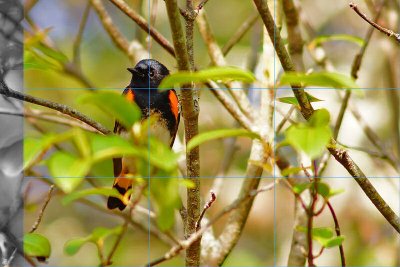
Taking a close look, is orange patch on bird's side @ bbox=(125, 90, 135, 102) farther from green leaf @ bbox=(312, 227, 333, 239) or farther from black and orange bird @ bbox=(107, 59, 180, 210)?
green leaf @ bbox=(312, 227, 333, 239)

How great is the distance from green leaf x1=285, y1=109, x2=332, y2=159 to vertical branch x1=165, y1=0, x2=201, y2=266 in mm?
203

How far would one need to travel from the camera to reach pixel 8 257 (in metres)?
0.96

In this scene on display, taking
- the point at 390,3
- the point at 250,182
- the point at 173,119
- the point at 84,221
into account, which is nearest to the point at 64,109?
the point at 250,182

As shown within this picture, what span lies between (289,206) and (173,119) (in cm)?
120

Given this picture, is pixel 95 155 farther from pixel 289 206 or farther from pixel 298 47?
pixel 289 206

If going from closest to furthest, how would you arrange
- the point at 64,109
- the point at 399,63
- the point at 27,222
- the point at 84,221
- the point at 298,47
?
the point at 64,109, the point at 298,47, the point at 399,63, the point at 27,222, the point at 84,221

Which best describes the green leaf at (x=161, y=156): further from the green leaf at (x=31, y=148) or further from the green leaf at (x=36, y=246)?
the green leaf at (x=36, y=246)

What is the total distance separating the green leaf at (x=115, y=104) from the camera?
54 cm

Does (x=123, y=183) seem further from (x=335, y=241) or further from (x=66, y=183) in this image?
(x=66, y=183)

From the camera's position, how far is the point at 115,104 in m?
0.56

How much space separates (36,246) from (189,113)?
0.27 metres

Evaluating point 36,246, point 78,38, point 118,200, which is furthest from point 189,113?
point 78,38

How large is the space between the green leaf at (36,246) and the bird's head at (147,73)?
2.35 feet

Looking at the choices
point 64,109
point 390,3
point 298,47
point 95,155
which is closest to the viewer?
point 95,155
